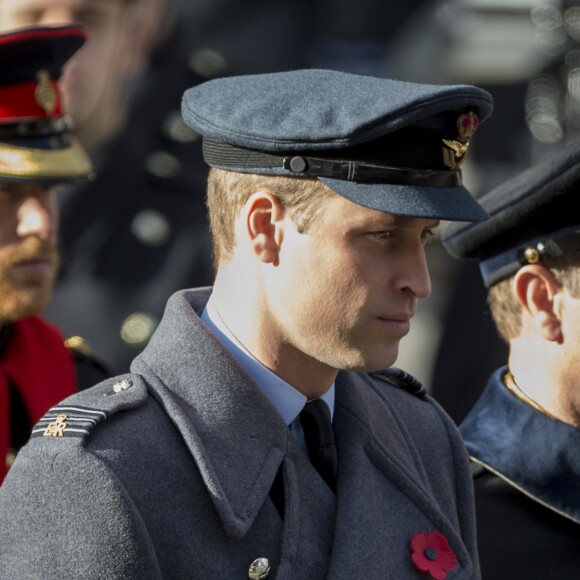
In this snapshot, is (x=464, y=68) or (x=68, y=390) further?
(x=464, y=68)

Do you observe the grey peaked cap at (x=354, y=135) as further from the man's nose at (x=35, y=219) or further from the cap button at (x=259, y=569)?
the man's nose at (x=35, y=219)

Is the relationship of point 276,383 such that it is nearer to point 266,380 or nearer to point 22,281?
point 266,380

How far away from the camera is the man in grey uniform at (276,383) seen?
9.23 ft

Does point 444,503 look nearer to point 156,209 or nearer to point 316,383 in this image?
point 316,383

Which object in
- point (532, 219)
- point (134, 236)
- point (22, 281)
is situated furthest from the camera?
point (134, 236)

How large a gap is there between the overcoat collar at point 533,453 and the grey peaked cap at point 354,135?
2.43 ft

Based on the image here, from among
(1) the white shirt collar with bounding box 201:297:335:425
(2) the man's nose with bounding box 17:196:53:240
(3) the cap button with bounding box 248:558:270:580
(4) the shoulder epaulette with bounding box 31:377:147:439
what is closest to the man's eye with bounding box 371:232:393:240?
(1) the white shirt collar with bounding box 201:297:335:425

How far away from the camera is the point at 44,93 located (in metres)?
4.70

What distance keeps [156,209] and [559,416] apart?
2776 millimetres

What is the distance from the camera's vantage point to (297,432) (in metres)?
3.11

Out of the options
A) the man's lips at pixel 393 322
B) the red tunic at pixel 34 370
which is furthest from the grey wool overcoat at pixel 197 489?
the red tunic at pixel 34 370

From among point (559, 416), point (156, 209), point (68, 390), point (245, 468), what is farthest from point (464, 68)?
point (245, 468)

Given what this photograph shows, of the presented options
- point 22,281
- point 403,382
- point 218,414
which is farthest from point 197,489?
point 22,281

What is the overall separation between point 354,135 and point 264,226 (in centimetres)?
24
